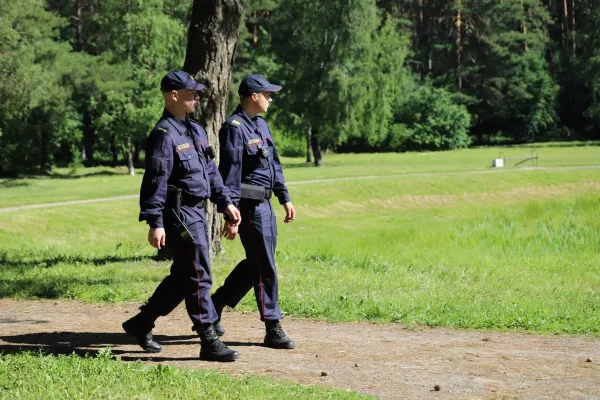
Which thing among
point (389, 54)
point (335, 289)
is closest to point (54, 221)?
point (335, 289)

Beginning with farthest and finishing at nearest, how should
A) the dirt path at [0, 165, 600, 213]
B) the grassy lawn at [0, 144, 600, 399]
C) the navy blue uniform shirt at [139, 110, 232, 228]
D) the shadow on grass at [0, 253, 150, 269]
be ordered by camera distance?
the dirt path at [0, 165, 600, 213] < the shadow on grass at [0, 253, 150, 269] < the navy blue uniform shirt at [139, 110, 232, 228] < the grassy lawn at [0, 144, 600, 399]

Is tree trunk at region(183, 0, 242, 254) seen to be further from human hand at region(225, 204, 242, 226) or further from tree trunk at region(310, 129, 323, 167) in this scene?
tree trunk at region(310, 129, 323, 167)

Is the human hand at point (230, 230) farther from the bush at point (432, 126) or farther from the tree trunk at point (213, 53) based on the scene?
the bush at point (432, 126)

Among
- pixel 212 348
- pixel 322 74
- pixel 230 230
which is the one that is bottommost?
pixel 212 348

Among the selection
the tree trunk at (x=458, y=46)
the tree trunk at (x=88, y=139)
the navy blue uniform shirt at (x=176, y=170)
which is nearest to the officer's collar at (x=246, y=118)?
the navy blue uniform shirt at (x=176, y=170)

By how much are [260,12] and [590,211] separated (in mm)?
53223

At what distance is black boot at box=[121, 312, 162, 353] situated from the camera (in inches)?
302

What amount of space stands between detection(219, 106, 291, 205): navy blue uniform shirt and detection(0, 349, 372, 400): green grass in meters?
1.76

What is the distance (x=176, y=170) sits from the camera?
24.2ft

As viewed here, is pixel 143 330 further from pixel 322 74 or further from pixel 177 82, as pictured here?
pixel 322 74

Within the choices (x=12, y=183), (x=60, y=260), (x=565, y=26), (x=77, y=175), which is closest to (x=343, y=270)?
(x=60, y=260)

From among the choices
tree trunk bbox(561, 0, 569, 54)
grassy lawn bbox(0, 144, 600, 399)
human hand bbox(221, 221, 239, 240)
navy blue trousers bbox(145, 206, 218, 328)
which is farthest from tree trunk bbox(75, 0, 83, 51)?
navy blue trousers bbox(145, 206, 218, 328)

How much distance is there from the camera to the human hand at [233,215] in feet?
24.5

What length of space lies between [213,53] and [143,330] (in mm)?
6549
